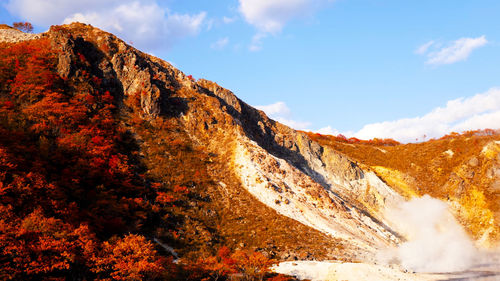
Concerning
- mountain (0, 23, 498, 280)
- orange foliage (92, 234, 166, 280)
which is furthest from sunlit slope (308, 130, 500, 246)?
orange foliage (92, 234, 166, 280)

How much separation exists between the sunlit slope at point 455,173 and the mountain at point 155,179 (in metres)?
0.55

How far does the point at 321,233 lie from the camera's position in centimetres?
4419

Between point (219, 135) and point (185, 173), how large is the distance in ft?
47.8

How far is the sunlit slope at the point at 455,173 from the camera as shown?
56938 millimetres

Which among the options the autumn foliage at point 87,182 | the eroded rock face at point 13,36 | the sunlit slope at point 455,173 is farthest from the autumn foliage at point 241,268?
the eroded rock face at point 13,36

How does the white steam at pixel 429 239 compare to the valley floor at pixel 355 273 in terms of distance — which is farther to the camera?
the white steam at pixel 429 239

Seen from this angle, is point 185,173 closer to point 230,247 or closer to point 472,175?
point 230,247

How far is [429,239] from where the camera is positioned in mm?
53469

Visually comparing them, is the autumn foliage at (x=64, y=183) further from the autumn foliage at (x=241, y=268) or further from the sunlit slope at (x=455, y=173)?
the sunlit slope at (x=455, y=173)

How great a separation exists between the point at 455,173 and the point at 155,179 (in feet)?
225

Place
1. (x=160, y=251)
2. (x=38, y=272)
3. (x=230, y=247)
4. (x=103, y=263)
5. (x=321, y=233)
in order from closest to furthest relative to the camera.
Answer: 1. (x=38, y=272)
2. (x=103, y=263)
3. (x=160, y=251)
4. (x=230, y=247)
5. (x=321, y=233)

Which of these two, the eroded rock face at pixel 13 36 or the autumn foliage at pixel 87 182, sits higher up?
the eroded rock face at pixel 13 36

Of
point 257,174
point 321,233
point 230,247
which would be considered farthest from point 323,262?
point 257,174

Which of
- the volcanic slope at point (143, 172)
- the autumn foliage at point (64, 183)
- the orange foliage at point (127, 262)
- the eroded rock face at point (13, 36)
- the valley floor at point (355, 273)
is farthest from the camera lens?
the eroded rock face at point (13, 36)
